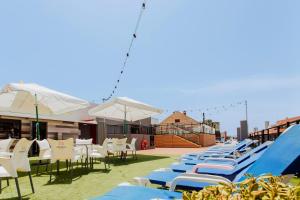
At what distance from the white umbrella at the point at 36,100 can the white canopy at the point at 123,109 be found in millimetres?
1808

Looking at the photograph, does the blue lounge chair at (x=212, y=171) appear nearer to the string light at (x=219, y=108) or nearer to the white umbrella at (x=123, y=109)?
the white umbrella at (x=123, y=109)

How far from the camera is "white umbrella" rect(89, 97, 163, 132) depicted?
442 inches

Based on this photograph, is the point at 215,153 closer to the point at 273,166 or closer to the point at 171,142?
the point at 273,166

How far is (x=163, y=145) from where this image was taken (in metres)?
25.2

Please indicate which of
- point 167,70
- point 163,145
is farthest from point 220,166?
point 163,145

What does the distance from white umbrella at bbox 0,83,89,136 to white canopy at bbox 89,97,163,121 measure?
1.81 meters

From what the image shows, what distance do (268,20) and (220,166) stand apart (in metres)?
10.7

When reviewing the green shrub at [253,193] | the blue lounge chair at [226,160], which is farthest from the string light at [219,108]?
the green shrub at [253,193]

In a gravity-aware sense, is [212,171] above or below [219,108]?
below

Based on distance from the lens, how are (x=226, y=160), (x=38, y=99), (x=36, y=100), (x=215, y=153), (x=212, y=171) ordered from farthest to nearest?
(x=38, y=99), (x=36, y=100), (x=215, y=153), (x=226, y=160), (x=212, y=171)

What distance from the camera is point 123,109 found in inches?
552

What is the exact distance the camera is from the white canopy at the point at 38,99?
8485 mm

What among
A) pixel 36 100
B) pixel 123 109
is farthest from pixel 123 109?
pixel 36 100

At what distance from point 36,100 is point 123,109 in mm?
5657
